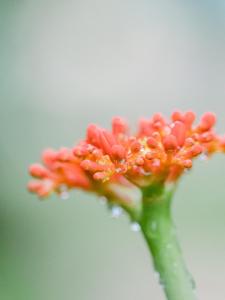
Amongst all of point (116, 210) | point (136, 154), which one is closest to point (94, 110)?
point (116, 210)

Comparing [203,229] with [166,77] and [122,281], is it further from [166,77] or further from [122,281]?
[166,77]

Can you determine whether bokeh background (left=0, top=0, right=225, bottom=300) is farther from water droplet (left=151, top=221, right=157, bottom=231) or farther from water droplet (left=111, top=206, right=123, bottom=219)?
water droplet (left=151, top=221, right=157, bottom=231)

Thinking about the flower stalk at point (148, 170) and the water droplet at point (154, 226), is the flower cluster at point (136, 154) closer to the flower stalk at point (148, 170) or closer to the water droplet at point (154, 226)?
the flower stalk at point (148, 170)

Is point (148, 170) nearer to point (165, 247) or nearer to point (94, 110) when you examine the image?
point (165, 247)

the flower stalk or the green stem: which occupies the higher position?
the flower stalk

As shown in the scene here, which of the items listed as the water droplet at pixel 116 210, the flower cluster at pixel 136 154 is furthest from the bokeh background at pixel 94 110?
the flower cluster at pixel 136 154

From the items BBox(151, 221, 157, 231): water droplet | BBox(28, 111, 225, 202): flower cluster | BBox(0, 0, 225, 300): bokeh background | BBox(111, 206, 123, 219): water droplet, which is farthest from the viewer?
BBox(0, 0, 225, 300): bokeh background

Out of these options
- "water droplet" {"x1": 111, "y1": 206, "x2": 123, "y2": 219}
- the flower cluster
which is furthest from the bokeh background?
the flower cluster

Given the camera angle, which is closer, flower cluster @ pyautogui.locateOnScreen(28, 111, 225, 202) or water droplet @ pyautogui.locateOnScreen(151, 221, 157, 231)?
flower cluster @ pyautogui.locateOnScreen(28, 111, 225, 202)

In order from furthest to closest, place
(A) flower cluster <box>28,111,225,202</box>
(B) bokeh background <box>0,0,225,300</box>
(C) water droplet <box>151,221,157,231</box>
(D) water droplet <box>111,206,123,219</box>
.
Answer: (B) bokeh background <box>0,0,225,300</box>, (D) water droplet <box>111,206,123,219</box>, (C) water droplet <box>151,221,157,231</box>, (A) flower cluster <box>28,111,225,202</box>
